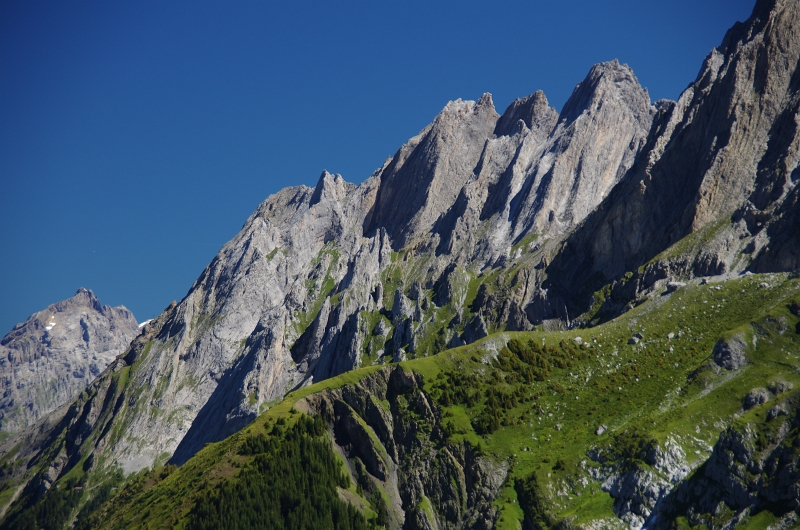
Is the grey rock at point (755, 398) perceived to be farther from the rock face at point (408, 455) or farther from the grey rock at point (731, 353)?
the rock face at point (408, 455)

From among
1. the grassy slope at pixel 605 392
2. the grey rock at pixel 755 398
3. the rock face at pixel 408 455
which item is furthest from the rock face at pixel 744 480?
the rock face at pixel 408 455

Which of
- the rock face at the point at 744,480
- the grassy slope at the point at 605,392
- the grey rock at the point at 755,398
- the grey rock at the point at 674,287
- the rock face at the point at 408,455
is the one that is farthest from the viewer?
the grey rock at the point at 674,287

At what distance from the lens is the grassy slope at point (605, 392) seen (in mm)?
128375

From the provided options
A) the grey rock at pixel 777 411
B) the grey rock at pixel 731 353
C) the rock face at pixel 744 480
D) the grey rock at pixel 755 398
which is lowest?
the rock face at pixel 744 480

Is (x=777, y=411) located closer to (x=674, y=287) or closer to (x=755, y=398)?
(x=755, y=398)

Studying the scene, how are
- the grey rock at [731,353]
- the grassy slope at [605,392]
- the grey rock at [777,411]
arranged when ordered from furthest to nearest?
the grey rock at [731,353] < the grassy slope at [605,392] < the grey rock at [777,411]

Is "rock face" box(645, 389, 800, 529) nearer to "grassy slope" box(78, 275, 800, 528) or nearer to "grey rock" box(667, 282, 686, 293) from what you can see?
"grassy slope" box(78, 275, 800, 528)

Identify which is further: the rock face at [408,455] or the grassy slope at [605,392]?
the rock face at [408,455]

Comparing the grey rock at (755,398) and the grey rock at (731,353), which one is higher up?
the grey rock at (731,353)

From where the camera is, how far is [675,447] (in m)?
122

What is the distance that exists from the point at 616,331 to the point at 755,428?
209 feet

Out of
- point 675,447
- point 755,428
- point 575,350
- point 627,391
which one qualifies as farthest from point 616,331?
point 755,428

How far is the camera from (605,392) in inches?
5901

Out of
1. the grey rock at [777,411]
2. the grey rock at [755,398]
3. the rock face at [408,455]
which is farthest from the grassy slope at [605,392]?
the grey rock at [777,411]
